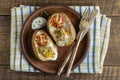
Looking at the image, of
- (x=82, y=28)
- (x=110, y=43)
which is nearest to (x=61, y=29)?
(x=82, y=28)

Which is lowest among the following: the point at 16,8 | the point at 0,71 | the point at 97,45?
the point at 0,71

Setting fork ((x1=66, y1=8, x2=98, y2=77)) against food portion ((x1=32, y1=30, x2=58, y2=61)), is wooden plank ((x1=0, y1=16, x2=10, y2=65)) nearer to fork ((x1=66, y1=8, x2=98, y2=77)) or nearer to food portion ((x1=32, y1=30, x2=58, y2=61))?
food portion ((x1=32, y1=30, x2=58, y2=61))

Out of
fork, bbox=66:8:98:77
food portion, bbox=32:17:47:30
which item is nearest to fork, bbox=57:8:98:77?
fork, bbox=66:8:98:77

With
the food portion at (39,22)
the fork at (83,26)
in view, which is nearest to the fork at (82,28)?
the fork at (83,26)

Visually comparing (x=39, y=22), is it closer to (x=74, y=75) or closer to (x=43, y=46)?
(x=43, y=46)

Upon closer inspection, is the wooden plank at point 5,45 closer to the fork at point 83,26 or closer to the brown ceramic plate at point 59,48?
the brown ceramic plate at point 59,48

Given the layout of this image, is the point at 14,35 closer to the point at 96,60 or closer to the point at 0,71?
the point at 0,71

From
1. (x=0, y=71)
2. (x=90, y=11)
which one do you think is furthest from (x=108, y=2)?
(x=0, y=71)

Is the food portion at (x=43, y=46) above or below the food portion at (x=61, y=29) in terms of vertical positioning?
below
